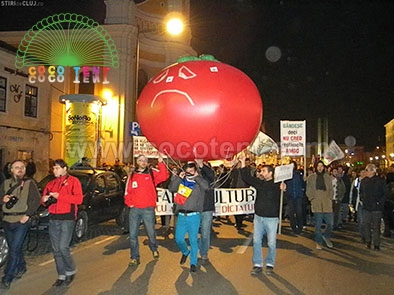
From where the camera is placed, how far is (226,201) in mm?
10633

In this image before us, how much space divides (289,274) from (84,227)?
5194mm

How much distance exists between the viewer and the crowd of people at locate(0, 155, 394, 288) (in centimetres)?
631

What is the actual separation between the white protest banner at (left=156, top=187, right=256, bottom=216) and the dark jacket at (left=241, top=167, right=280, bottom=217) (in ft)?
10.4

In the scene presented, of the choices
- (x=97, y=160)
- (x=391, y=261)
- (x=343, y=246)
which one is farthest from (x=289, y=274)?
(x=97, y=160)

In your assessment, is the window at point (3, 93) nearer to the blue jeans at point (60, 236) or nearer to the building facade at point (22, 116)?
the building facade at point (22, 116)

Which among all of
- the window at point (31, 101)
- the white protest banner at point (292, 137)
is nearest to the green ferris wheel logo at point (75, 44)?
the window at point (31, 101)

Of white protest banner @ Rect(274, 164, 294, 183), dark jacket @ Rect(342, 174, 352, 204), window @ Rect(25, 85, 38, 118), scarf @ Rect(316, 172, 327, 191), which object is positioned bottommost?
dark jacket @ Rect(342, 174, 352, 204)

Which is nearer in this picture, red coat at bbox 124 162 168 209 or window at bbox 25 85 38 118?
red coat at bbox 124 162 168 209

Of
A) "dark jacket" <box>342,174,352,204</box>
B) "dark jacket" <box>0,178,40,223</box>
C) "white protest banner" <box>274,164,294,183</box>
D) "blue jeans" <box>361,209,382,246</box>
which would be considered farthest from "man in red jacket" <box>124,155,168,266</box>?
"dark jacket" <box>342,174,352,204</box>

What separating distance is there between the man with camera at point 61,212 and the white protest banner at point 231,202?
15.2 ft

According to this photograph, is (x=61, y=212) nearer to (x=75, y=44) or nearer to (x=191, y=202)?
(x=191, y=202)

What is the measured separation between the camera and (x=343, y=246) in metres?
9.79

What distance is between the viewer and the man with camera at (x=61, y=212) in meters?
6.32

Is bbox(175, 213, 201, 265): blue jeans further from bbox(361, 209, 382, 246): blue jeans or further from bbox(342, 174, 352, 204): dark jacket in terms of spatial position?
bbox(342, 174, 352, 204): dark jacket
